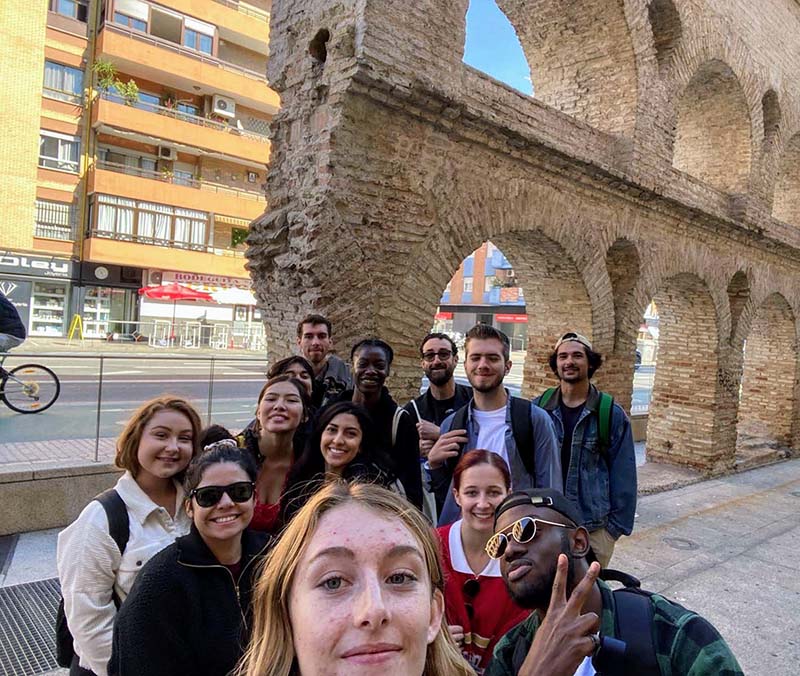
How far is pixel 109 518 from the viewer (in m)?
2.25

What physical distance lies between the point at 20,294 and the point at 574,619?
25.0m

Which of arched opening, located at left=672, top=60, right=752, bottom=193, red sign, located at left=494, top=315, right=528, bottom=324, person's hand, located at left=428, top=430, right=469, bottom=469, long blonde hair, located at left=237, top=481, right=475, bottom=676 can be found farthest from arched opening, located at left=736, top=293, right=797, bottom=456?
red sign, located at left=494, top=315, right=528, bottom=324

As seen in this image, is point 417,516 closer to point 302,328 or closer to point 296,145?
point 302,328

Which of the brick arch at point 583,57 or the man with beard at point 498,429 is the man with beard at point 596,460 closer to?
the man with beard at point 498,429

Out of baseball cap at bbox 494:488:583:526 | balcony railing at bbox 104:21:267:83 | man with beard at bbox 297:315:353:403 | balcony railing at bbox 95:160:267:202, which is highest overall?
balcony railing at bbox 104:21:267:83

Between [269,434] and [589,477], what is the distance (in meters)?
2.11

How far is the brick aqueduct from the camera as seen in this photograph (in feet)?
18.6

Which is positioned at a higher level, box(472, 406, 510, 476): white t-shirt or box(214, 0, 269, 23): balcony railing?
box(214, 0, 269, 23): balcony railing

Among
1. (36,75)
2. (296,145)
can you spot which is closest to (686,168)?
(296,145)

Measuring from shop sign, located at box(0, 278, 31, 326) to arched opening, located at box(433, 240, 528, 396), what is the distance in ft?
81.0

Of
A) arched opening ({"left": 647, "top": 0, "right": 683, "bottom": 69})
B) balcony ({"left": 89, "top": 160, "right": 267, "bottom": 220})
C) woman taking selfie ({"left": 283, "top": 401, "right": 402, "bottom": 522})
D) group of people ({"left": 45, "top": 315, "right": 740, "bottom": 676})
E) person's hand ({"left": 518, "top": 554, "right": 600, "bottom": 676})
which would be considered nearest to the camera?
group of people ({"left": 45, "top": 315, "right": 740, "bottom": 676})

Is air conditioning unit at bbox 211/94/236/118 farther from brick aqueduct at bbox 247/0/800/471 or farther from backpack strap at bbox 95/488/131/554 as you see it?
backpack strap at bbox 95/488/131/554

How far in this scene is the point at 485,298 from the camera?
4503cm

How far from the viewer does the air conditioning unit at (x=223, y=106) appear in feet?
83.9
